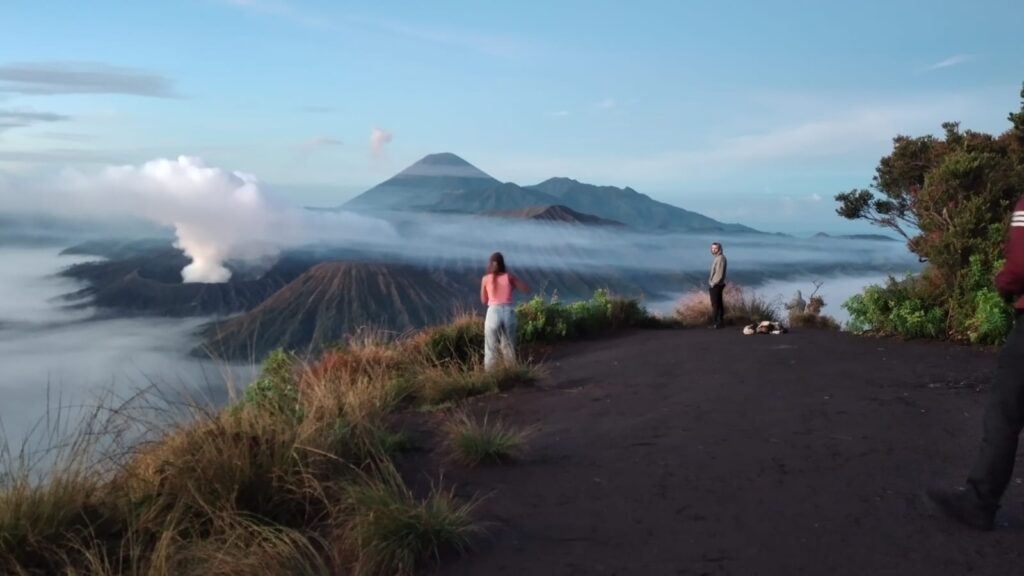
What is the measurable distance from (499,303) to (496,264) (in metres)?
0.53

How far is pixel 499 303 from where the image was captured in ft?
41.4

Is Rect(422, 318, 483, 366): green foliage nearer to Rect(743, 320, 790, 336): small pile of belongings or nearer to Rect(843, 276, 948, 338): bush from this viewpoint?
Rect(743, 320, 790, 336): small pile of belongings

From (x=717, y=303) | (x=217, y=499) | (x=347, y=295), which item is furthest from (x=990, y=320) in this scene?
(x=347, y=295)

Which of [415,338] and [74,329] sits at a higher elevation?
[415,338]

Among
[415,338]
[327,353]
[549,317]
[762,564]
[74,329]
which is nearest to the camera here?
[762,564]

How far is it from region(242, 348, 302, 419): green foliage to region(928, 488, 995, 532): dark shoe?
14.3ft

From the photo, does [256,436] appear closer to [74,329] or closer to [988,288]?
[988,288]

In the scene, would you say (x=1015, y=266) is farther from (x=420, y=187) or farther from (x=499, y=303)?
(x=420, y=187)

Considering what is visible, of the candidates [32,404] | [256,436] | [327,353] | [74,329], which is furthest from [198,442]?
[74,329]

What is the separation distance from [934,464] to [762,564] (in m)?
2.58

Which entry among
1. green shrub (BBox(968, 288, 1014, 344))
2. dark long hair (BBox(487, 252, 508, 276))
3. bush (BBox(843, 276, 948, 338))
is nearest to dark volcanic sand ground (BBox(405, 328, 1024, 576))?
green shrub (BBox(968, 288, 1014, 344))

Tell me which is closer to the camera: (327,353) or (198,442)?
(198,442)

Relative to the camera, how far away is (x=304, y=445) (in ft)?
20.3

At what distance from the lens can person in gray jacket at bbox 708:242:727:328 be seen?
17.6 metres
